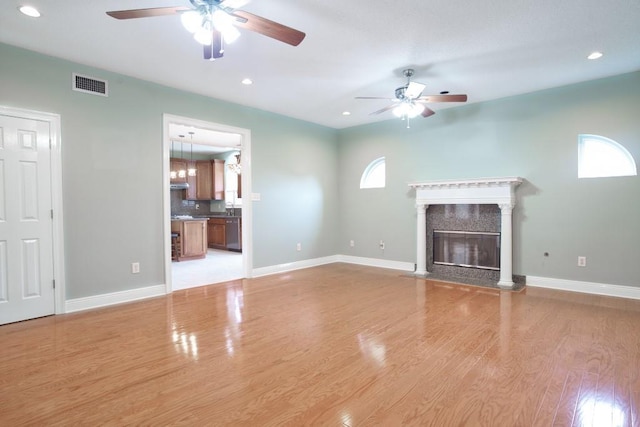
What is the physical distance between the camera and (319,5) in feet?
8.58

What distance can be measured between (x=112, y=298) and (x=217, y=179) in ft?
19.9

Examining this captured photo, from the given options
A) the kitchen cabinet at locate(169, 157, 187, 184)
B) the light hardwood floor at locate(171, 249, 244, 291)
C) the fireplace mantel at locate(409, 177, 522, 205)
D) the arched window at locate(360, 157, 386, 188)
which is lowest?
the light hardwood floor at locate(171, 249, 244, 291)

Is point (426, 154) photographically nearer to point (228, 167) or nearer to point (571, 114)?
point (571, 114)

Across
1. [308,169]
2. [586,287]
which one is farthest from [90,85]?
[586,287]

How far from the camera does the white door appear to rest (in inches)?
128

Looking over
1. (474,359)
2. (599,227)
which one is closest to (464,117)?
(599,227)

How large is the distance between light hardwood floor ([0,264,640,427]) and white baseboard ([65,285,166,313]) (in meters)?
0.18

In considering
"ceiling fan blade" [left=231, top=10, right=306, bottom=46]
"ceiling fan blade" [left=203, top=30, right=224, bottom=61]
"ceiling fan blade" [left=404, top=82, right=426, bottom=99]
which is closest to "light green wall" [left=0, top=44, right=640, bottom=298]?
"ceiling fan blade" [left=404, top=82, right=426, bottom=99]

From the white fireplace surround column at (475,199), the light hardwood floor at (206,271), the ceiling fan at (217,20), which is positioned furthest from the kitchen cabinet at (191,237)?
the ceiling fan at (217,20)

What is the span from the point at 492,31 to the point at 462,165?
8.40ft

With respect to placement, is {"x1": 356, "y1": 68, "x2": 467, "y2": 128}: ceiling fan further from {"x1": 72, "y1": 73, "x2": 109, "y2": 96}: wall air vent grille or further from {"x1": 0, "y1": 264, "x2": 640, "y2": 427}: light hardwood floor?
{"x1": 72, "y1": 73, "x2": 109, "y2": 96}: wall air vent grille

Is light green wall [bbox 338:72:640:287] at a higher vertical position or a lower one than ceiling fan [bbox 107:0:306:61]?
lower

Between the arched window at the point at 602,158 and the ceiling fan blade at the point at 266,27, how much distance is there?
412 centimetres

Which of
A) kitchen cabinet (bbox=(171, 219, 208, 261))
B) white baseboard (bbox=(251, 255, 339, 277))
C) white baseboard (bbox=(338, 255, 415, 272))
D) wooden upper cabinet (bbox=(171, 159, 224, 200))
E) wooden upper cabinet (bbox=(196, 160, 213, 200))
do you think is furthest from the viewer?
wooden upper cabinet (bbox=(196, 160, 213, 200))
